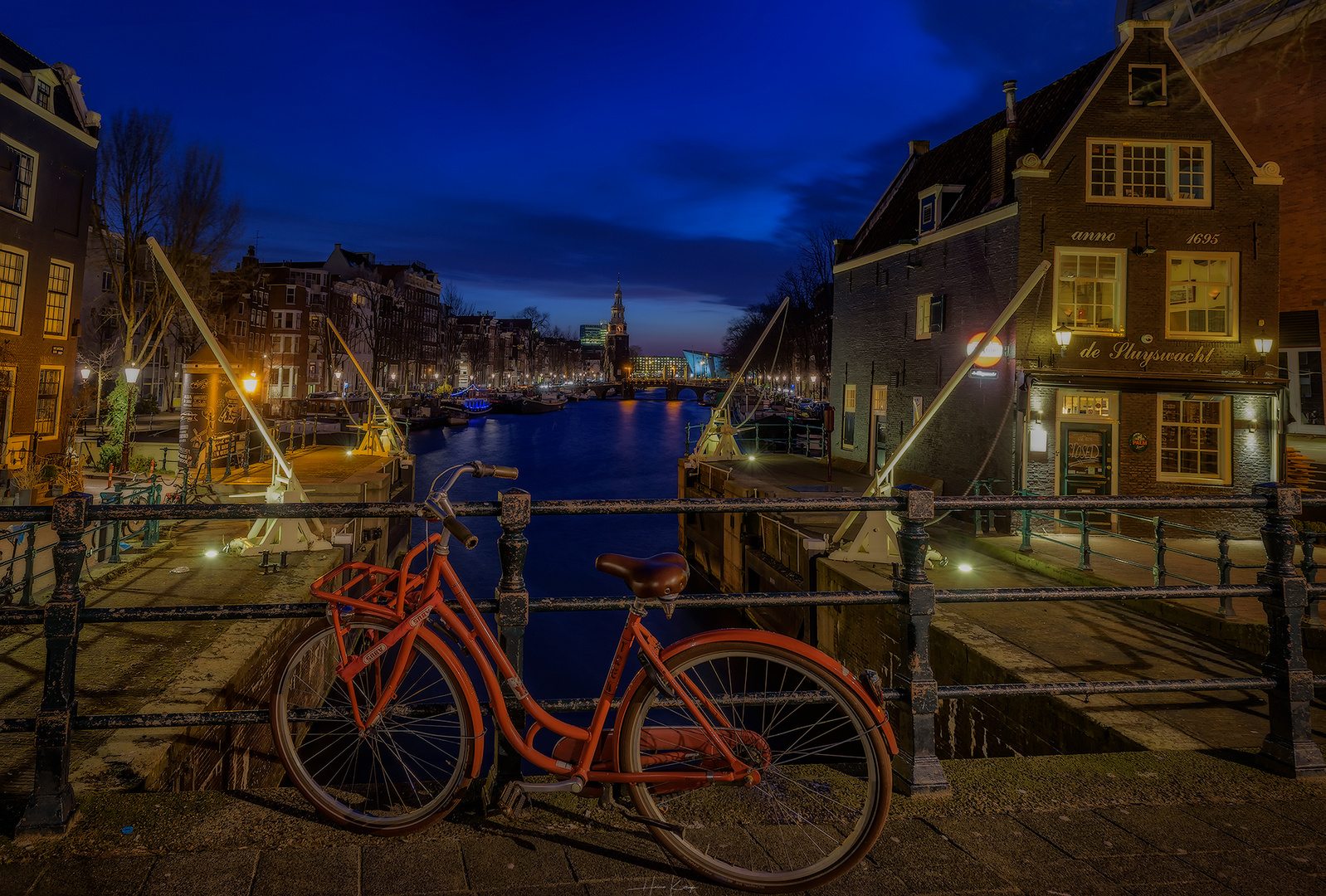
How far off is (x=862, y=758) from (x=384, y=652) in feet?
5.96

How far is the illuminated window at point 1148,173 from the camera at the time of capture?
653 inches

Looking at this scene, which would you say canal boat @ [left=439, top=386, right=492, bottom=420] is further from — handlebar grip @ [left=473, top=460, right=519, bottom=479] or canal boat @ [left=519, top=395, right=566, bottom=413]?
handlebar grip @ [left=473, top=460, right=519, bottom=479]

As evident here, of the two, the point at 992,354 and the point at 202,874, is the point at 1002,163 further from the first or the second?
the point at 202,874

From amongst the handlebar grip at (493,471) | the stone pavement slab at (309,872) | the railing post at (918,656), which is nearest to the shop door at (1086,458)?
the railing post at (918,656)

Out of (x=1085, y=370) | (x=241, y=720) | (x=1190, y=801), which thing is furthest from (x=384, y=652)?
(x=1085, y=370)

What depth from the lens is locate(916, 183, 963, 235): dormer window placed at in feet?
68.6

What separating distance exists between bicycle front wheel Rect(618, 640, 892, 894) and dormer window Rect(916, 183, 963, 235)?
2111 centimetres

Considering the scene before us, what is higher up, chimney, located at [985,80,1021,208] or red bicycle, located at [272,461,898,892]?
chimney, located at [985,80,1021,208]

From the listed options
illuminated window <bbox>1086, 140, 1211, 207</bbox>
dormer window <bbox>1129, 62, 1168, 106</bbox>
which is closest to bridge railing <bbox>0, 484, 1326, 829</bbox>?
illuminated window <bbox>1086, 140, 1211, 207</bbox>

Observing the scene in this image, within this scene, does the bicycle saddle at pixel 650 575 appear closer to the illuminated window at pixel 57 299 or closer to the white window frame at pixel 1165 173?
the white window frame at pixel 1165 173

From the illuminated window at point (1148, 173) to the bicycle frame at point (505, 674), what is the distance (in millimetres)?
18648

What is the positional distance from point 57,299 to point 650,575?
2767 cm

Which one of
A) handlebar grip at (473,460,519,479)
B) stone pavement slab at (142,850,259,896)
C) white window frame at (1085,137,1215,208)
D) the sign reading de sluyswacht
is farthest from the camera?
white window frame at (1085,137,1215,208)

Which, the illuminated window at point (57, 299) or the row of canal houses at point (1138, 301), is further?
the illuminated window at point (57, 299)
